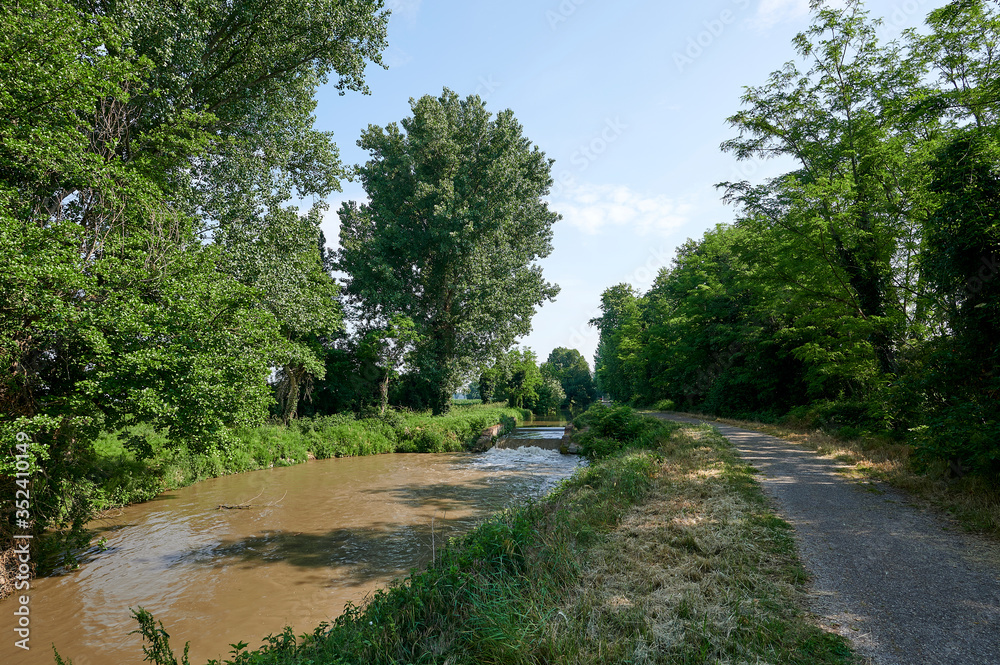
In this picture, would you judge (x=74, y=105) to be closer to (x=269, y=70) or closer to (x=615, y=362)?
(x=269, y=70)

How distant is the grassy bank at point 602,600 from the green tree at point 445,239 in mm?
21311

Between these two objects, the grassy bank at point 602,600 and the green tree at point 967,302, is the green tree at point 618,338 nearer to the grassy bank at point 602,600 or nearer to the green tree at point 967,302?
the green tree at point 967,302

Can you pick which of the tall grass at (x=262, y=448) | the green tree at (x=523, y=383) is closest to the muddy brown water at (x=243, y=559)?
the tall grass at (x=262, y=448)

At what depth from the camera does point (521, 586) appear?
471 cm

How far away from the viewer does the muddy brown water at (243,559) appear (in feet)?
19.1

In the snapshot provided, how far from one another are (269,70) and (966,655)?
17364 mm

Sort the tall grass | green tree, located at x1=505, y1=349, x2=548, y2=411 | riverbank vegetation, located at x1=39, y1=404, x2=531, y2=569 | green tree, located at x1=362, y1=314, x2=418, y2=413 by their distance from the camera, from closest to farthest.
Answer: riverbank vegetation, located at x1=39, y1=404, x2=531, y2=569 → the tall grass → green tree, located at x1=362, y1=314, x2=418, y2=413 → green tree, located at x1=505, y1=349, x2=548, y2=411

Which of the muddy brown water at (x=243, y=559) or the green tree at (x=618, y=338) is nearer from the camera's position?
the muddy brown water at (x=243, y=559)

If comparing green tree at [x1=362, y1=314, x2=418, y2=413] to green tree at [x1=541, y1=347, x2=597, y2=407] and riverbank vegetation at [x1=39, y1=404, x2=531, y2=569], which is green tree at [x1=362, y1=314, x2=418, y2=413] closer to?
riverbank vegetation at [x1=39, y1=404, x2=531, y2=569]

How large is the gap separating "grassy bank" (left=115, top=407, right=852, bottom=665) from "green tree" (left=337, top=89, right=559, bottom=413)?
839 inches

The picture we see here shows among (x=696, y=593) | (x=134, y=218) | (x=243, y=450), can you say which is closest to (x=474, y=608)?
(x=696, y=593)

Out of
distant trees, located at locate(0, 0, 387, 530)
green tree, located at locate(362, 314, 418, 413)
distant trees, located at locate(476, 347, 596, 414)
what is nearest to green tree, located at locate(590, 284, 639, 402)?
distant trees, located at locate(476, 347, 596, 414)

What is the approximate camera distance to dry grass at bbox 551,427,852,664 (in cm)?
325

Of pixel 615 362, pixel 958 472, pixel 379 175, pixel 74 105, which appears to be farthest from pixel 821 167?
pixel 615 362
